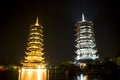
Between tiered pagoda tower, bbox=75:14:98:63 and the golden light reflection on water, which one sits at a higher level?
tiered pagoda tower, bbox=75:14:98:63

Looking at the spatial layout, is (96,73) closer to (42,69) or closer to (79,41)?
(42,69)

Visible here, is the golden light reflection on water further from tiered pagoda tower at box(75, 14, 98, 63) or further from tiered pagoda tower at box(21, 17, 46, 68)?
tiered pagoda tower at box(75, 14, 98, 63)

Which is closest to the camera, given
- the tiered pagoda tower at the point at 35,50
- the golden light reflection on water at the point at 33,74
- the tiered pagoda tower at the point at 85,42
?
the golden light reflection on water at the point at 33,74

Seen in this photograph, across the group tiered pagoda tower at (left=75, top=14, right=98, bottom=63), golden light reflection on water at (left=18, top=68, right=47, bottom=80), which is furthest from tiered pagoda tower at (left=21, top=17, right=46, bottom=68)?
tiered pagoda tower at (left=75, top=14, right=98, bottom=63)

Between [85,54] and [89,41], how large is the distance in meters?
5.33

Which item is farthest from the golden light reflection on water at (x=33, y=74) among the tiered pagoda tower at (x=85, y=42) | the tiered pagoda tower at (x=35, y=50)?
the tiered pagoda tower at (x=85, y=42)

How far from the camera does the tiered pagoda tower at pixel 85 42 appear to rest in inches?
3004

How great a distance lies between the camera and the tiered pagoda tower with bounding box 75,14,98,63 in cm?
7631

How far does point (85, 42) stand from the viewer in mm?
78250

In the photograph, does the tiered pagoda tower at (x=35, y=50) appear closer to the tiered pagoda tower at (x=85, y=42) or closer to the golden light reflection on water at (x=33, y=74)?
the golden light reflection on water at (x=33, y=74)

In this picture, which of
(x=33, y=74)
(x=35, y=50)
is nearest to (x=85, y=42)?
(x=35, y=50)

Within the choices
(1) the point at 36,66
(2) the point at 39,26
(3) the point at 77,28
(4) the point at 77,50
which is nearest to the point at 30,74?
(1) the point at 36,66

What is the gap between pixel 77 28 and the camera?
83.2 metres

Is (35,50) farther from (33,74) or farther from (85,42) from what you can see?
(85,42)
